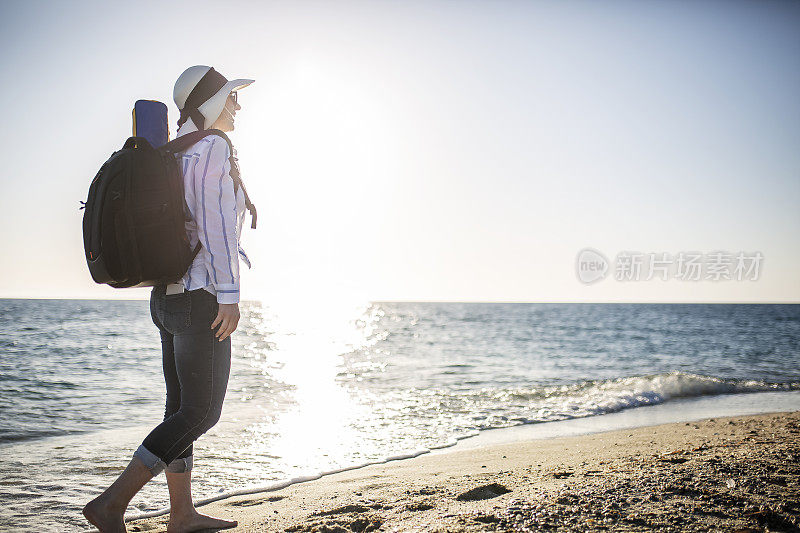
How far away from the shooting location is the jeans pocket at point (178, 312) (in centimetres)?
226

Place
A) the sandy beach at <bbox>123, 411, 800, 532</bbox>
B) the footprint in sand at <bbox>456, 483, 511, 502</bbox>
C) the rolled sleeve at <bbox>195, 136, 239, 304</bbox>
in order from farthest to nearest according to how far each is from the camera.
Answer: the footprint in sand at <bbox>456, 483, 511, 502</bbox>, the sandy beach at <bbox>123, 411, 800, 532</bbox>, the rolled sleeve at <bbox>195, 136, 239, 304</bbox>

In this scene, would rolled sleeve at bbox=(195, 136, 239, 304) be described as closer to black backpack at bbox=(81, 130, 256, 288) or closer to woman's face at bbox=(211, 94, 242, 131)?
black backpack at bbox=(81, 130, 256, 288)

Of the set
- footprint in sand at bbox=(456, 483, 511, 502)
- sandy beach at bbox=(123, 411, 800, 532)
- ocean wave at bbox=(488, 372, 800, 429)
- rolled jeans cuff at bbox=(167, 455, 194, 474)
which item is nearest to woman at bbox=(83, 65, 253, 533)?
rolled jeans cuff at bbox=(167, 455, 194, 474)

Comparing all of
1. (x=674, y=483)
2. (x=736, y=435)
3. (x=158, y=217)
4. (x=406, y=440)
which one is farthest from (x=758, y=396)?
(x=158, y=217)

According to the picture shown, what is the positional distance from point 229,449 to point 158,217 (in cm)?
363

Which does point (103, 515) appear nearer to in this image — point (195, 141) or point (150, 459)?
point (150, 459)

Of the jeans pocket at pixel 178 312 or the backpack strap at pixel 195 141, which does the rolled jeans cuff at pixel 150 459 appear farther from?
the backpack strap at pixel 195 141

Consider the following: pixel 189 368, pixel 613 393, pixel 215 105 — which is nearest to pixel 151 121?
pixel 215 105

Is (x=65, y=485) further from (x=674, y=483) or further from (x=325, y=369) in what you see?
(x=325, y=369)

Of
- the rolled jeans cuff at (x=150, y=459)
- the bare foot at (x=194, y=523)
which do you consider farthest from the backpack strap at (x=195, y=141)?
the bare foot at (x=194, y=523)

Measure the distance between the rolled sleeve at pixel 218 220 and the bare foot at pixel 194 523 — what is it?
51.4 inches

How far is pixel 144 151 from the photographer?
85.9 inches

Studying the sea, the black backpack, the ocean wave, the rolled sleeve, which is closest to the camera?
the black backpack

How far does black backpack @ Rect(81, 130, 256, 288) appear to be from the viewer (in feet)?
6.90
